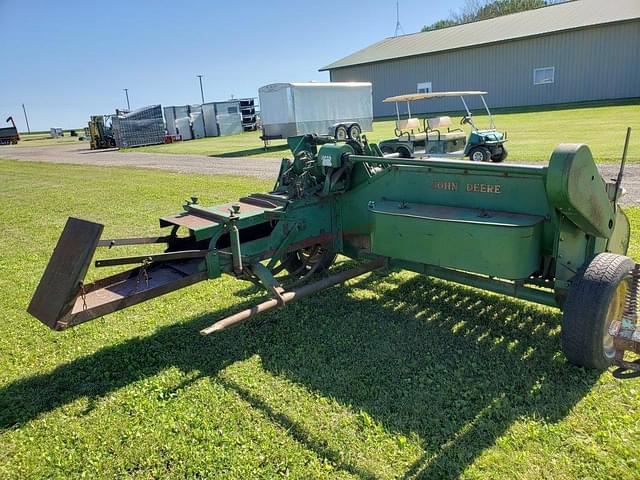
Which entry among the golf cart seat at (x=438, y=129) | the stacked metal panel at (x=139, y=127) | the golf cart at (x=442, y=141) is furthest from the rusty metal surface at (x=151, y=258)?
the stacked metal panel at (x=139, y=127)

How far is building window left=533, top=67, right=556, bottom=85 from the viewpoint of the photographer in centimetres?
2858

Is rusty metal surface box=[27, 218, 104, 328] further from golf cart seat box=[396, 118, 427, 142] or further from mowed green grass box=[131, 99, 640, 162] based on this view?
mowed green grass box=[131, 99, 640, 162]

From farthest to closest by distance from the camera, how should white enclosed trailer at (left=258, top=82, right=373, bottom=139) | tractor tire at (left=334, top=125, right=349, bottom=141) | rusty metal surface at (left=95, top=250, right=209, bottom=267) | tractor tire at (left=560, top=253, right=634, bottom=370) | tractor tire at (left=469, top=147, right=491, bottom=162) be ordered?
white enclosed trailer at (left=258, top=82, right=373, bottom=139)
tractor tire at (left=469, top=147, right=491, bottom=162)
tractor tire at (left=334, top=125, right=349, bottom=141)
rusty metal surface at (left=95, top=250, right=209, bottom=267)
tractor tire at (left=560, top=253, right=634, bottom=370)

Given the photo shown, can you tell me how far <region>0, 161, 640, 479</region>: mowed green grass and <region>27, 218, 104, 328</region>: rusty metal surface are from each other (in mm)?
660

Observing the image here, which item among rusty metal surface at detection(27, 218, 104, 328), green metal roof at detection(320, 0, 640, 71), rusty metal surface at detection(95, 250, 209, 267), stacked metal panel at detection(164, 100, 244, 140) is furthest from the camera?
stacked metal panel at detection(164, 100, 244, 140)

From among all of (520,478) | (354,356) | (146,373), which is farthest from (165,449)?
(520,478)

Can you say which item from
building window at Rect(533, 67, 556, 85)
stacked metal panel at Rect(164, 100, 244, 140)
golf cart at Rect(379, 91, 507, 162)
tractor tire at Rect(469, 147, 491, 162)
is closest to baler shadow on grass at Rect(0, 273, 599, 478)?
golf cart at Rect(379, 91, 507, 162)

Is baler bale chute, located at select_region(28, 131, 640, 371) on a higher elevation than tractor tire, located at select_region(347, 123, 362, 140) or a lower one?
lower

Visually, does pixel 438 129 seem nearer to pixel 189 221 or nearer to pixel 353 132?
pixel 353 132

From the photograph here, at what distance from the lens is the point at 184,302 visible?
502 centimetres

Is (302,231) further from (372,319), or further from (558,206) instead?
(558,206)

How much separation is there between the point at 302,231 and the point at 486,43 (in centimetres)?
3008

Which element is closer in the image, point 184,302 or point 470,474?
point 470,474

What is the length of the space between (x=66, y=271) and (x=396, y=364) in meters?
2.20
